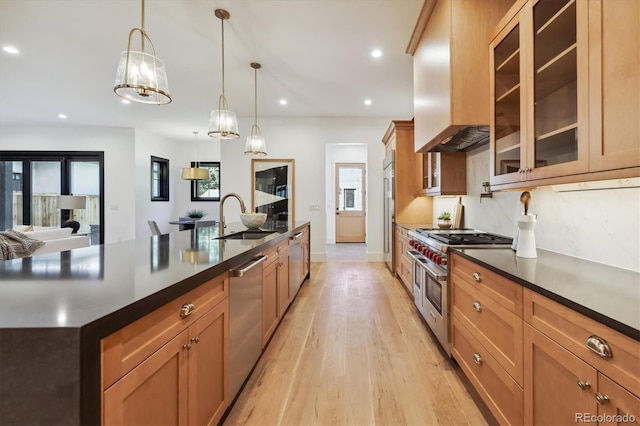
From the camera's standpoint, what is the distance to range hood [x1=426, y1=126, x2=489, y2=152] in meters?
2.28

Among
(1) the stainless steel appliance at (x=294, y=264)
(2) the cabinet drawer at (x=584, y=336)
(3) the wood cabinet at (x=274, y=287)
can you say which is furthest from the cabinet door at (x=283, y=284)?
(2) the cabinet drawer at (x=584, y=336)

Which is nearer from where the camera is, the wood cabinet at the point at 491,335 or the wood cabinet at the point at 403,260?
the wood cabinet at the point at 491,335

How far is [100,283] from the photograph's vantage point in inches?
38.0

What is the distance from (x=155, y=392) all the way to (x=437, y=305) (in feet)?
6.62

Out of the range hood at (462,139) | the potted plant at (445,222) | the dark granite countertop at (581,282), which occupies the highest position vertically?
the range hood at (462,139)

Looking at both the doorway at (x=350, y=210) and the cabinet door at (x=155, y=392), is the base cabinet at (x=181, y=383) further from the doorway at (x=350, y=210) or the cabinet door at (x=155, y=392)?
the doorway at (x=350, y=210)

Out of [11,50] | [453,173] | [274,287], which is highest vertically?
[11,50]

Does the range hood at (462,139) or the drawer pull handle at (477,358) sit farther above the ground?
the range hood at (462,139)

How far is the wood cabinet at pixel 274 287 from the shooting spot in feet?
7.14

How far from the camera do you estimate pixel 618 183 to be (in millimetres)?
1352

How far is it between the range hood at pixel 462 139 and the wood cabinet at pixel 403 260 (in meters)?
1.13

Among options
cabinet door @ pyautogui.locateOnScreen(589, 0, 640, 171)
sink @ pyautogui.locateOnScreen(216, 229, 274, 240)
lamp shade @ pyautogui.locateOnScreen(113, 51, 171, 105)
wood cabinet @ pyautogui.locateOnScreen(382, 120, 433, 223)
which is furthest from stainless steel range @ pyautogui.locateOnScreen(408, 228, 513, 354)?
lamp shade @ pyautogui.locateOnScreen(113, 51, 171, 105)

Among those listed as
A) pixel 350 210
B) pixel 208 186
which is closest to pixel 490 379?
pixel 350 210

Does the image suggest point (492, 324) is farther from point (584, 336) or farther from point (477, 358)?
point (584, 336)
